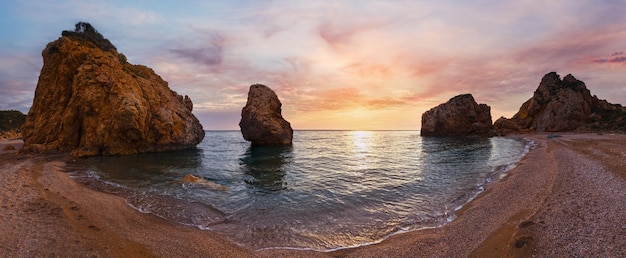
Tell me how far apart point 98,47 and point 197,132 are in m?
20.9

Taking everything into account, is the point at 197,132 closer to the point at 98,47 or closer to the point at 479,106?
the point at 98,47

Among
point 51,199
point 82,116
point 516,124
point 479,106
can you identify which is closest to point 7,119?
point 82,116

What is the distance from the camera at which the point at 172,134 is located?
1657 inches

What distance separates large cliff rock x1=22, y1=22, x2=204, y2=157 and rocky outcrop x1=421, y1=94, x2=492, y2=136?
92.0 meters

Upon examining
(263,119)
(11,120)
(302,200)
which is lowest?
(302,200)

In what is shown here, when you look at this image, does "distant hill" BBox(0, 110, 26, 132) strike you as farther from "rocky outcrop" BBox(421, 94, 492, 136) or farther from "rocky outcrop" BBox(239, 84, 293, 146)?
"rocky outcrop" BBox(421, 94, 492, 136)

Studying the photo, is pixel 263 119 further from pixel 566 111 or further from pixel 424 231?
pixel 566 111

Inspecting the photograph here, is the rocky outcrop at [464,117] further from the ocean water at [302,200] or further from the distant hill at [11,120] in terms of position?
the distant hill at [11,120]

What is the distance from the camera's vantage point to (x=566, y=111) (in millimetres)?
75562

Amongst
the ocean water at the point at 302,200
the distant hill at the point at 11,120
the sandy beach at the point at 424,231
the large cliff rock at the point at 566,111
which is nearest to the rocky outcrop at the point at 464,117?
the large cliff rock at the point at 566,111

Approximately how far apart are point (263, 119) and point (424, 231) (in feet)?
144

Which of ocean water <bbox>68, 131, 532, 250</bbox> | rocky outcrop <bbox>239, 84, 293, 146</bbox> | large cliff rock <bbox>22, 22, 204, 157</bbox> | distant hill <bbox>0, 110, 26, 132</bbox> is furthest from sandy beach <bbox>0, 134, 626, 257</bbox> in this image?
→ distant hill <bbox>0, 110, 26, 132</bbox>

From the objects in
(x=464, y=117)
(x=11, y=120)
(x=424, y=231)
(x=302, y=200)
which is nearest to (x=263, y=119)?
(x=302, y=200)

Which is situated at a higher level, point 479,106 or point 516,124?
point 479,106
